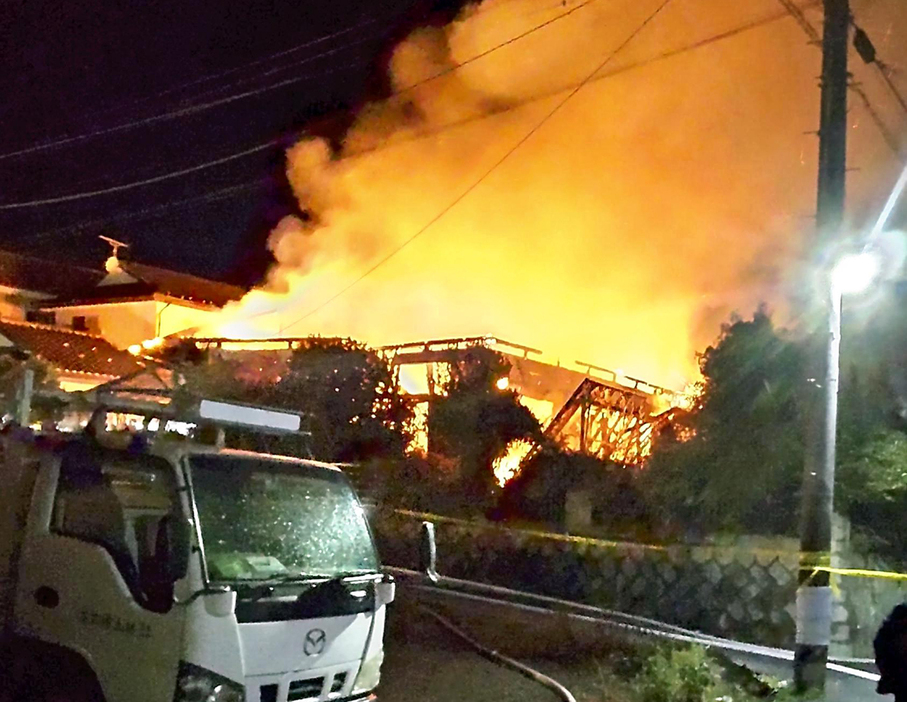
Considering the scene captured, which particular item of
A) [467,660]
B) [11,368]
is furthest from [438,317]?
[11,368]

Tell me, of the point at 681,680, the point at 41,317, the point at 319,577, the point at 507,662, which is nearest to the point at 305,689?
the point at 319,577

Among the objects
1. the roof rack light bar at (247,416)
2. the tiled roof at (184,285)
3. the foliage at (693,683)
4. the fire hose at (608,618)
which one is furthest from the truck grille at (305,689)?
the tiled roof at (184,285)

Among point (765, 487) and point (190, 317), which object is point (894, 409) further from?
point (190, 317)

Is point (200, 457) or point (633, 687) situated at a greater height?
point (200, 457)

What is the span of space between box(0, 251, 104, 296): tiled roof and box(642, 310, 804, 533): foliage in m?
24.0

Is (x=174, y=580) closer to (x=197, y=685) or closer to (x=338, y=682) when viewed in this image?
(x=197, y=685)

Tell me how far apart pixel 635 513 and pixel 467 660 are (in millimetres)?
5479

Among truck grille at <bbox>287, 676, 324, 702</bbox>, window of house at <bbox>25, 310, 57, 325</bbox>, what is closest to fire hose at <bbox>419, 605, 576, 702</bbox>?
truck grille at <bbox>287, 676, 324, 702</bbox>

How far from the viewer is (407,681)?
320 inches

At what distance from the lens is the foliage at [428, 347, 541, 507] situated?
Result: 16.7 metres

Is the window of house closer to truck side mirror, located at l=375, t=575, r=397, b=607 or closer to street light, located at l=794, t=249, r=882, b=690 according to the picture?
street light, located at l=794, t=249, r=882, b=690

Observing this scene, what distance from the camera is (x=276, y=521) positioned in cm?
531

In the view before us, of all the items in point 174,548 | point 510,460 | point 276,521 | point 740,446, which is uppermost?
point 740,446

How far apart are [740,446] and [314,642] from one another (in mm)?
8254
